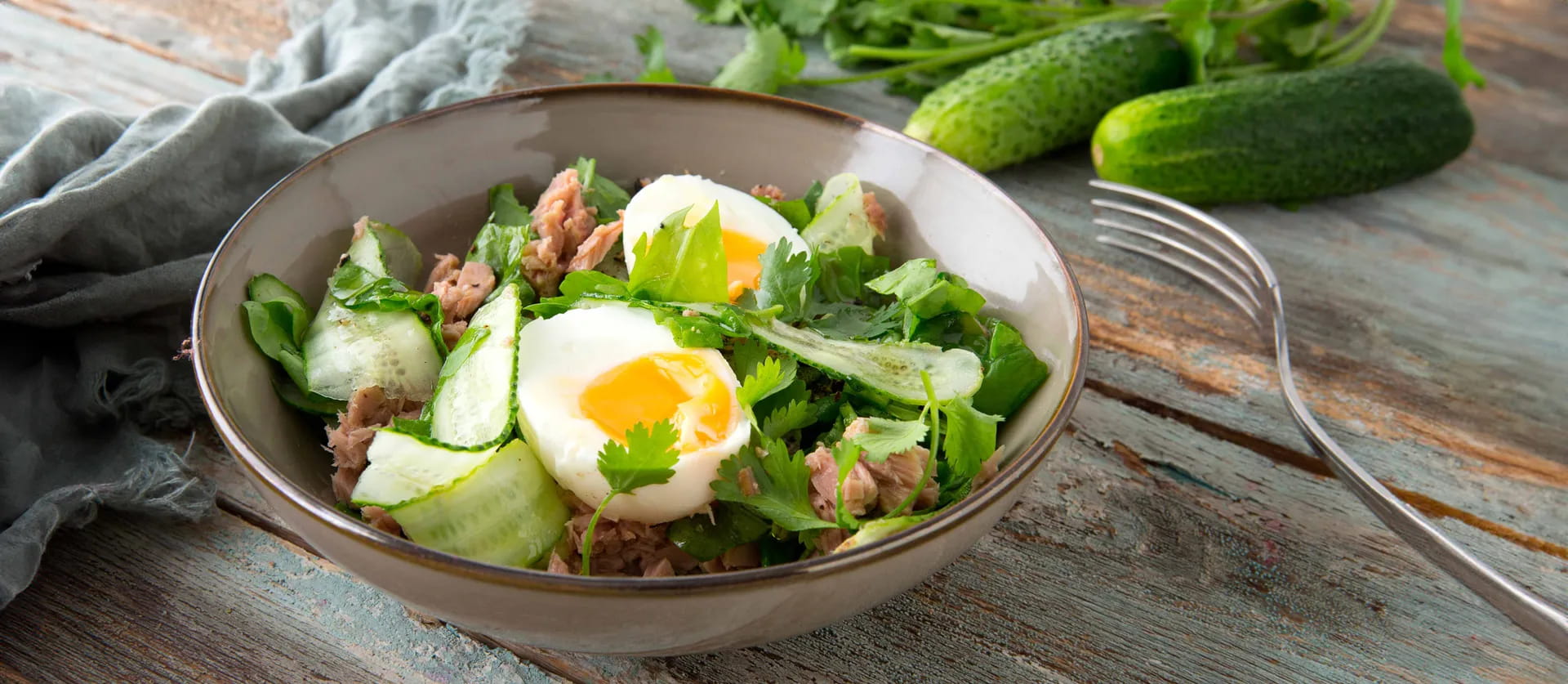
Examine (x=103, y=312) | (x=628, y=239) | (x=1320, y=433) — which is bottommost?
(x=103, y=312)

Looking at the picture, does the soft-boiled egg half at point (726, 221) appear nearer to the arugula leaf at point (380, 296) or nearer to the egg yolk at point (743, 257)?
the egg yolk at point (743, 257)

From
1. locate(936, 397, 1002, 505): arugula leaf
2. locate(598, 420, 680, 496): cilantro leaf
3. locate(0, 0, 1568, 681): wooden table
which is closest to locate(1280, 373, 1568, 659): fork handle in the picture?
locate(0, 0, 1568, 681): wooden table

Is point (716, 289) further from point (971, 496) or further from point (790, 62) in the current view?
point (790, 62)

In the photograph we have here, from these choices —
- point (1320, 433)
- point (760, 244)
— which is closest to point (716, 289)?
point (760, 244)

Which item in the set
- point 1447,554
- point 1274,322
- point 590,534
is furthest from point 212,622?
point 1274,322

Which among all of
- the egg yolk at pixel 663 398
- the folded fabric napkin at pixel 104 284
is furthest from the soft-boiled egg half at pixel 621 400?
the folded fabric napkin at pixel 104 284

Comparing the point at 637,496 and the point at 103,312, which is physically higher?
the point at 637,496
